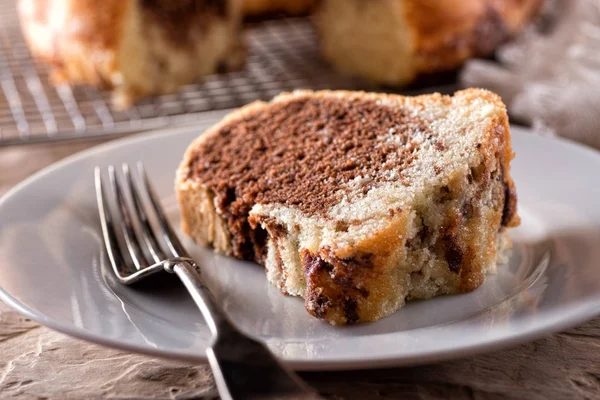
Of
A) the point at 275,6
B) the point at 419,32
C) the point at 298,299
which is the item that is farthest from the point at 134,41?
the point at 298,299

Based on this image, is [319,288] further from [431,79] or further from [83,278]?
[431,79]

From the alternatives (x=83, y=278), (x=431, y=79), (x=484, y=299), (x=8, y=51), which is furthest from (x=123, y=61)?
(x=484, y=299)

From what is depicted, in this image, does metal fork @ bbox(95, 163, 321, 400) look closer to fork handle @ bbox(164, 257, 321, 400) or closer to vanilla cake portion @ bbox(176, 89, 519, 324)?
fork handle @ bbox(164, 257, 321, 400)

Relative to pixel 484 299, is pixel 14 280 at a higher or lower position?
higher

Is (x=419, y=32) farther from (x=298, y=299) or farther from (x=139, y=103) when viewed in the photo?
(x=298, y=299)

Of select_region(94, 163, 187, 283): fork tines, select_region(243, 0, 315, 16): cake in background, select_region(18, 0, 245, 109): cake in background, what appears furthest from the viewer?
select_region(243, 0, 315, 16): cake in background

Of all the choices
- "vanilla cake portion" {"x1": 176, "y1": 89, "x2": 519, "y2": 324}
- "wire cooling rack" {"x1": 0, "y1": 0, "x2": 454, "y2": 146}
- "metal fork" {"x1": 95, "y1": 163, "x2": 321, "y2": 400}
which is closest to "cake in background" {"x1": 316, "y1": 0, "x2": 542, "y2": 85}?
"wire cooling rack" {"x1": 0, "y1": 0, "x2": 454, "y2": 146}
